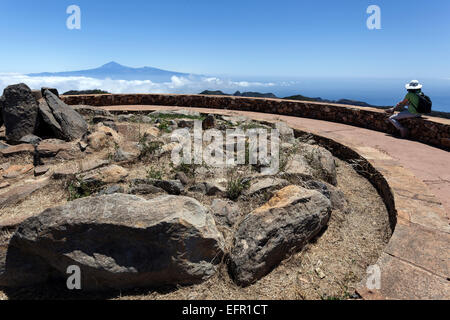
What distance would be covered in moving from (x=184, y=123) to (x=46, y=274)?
16.3ft

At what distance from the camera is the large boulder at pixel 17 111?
6094 millimetres

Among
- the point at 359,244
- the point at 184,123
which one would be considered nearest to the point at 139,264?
the point at 359,244

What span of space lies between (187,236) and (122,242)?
603 millimetres

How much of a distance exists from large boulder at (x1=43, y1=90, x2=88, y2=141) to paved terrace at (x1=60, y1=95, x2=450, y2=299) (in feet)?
18.2

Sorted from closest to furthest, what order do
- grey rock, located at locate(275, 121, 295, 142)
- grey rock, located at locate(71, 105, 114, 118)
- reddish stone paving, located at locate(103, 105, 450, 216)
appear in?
1. reddish stone paving, located at locate(103, 105, 450, 216)
2. grey rock, located at locate(275, 121, 295, 142)
3. grey rock, located at locate(71, 105, 114, 118)

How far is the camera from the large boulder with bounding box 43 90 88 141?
6000 millimetres

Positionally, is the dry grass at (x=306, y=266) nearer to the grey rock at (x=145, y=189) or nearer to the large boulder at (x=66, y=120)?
the grey rock at (x=145, y=189)

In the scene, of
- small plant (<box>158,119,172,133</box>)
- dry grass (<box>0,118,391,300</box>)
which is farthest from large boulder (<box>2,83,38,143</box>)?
dry grass (<box>0,118,391,300</box>)

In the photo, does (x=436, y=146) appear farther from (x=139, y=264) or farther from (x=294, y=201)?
(x=139, y=264)

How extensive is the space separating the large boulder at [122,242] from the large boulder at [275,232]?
12.6 inches

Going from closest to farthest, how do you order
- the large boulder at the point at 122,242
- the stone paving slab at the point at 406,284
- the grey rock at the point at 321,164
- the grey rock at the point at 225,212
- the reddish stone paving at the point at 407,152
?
the stone paving slab at the point at 406,284 → the large boulder at the point at 122,242 → the grey rock at the point at 225,212 → the reddish stone paving at the point at 407,152 → the grey rock at the point at 321,164

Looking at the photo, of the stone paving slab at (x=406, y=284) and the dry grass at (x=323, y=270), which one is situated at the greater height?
the stone paving slab at (x=406, y=284)

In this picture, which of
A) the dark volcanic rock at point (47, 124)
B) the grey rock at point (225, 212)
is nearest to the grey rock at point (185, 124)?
the dark volcanic rock at point (47, 124)

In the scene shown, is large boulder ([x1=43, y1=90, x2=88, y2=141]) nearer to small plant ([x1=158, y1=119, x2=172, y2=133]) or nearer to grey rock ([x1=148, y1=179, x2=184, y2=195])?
small plant ([x1=158, y1=119, x2=172, y2=133])
